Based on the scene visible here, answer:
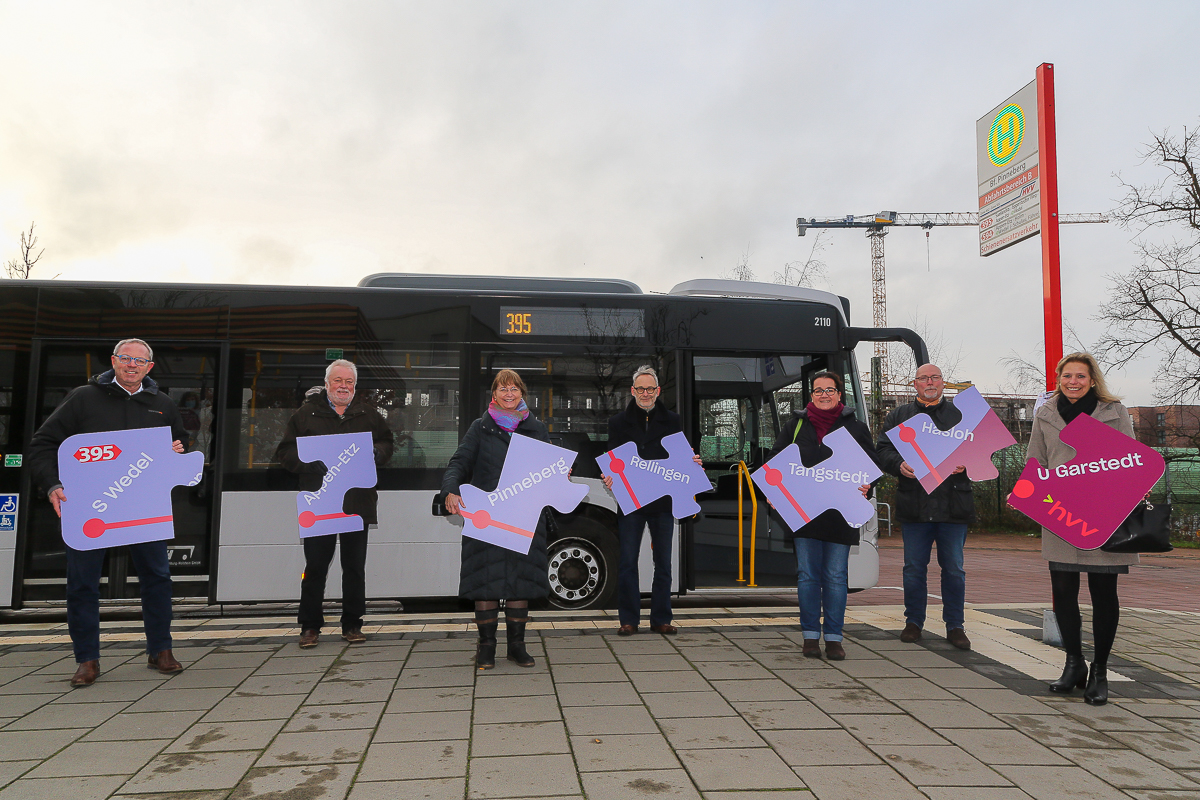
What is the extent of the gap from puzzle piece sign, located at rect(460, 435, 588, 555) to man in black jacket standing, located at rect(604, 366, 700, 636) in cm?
84

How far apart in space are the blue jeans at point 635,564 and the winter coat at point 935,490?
158 cm

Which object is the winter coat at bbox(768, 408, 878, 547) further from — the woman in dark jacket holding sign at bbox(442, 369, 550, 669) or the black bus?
the woman in dark jacket holding sign at bbox(442, 369, 550, 669)

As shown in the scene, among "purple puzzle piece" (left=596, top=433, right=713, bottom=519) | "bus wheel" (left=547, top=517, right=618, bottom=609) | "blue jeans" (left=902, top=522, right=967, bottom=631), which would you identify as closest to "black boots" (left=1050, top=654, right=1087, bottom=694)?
"blue jeans" (left=902, top=522, right=967, bottom=631)

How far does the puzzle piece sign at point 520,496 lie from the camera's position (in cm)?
480

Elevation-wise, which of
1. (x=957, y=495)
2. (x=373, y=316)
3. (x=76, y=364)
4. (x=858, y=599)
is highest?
(x=373, y=316)

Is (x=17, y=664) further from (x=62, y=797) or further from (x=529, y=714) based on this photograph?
(x=529, y=714)

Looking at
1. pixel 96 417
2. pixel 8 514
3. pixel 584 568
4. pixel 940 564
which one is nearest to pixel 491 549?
pixel 584 568

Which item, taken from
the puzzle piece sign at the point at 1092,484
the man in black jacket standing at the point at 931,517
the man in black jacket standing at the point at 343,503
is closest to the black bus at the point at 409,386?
the man in black jacket standing at the point at 343,503

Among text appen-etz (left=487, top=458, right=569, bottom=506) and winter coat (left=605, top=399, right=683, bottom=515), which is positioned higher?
winter coat (left=605, top=399, right=683, bottom=515)

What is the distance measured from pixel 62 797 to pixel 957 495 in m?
5.08

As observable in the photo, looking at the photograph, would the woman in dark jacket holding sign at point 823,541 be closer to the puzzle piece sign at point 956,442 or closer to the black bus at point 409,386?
the puzzle piece sign at point 956,442

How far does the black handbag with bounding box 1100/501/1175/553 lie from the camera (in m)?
4.10

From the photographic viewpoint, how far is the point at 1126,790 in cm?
303

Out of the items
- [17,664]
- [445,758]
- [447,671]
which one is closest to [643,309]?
[447,671]
